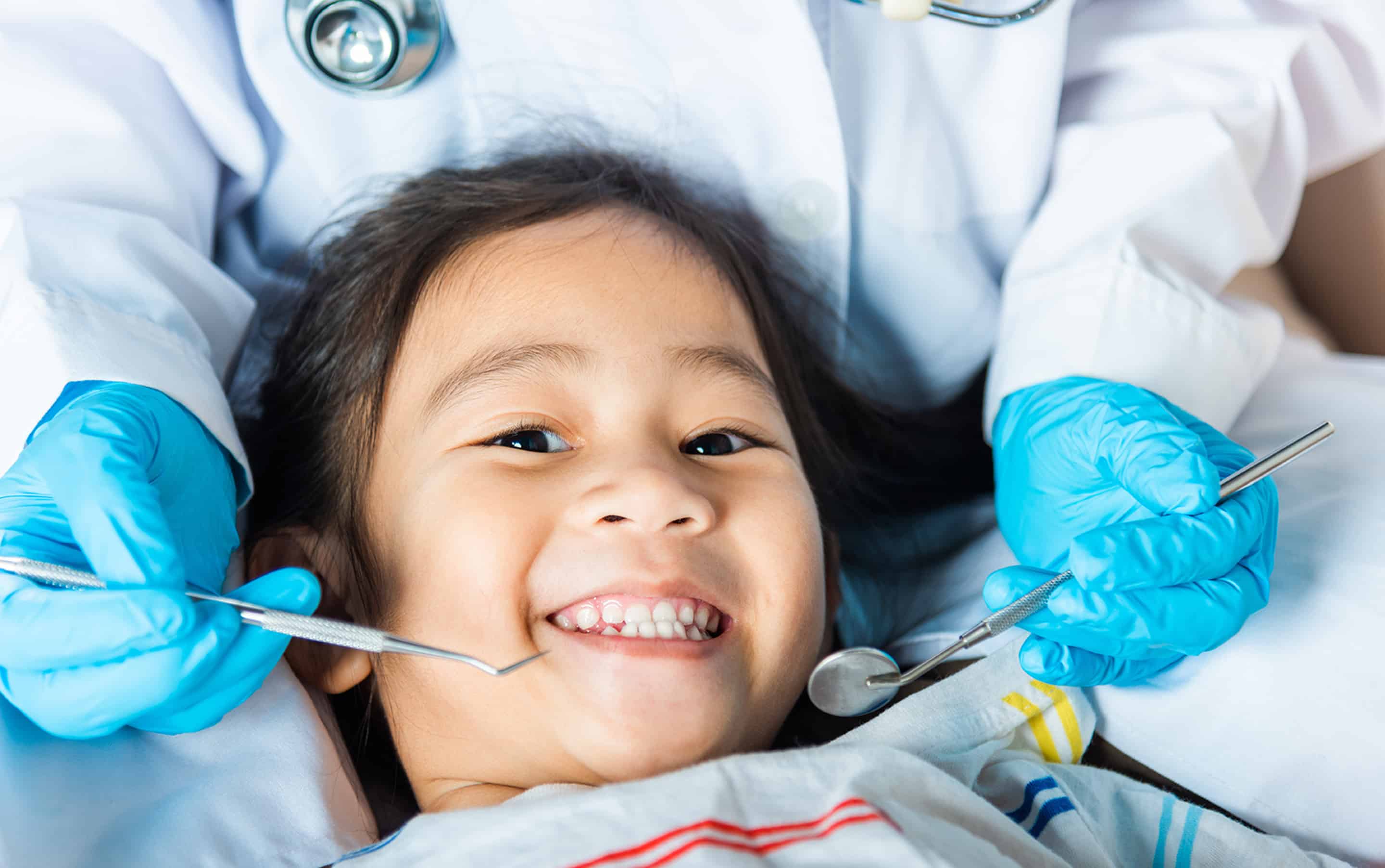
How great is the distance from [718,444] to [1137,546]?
41cm

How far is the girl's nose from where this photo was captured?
2.95 ft

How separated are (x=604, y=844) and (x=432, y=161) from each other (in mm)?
870

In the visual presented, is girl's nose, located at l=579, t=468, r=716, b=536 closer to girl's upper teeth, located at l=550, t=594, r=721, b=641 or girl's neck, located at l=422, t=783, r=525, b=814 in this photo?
girl's upper teeth, located at l=550, t=594, r=721, b=641

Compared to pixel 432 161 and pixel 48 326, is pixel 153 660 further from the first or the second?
pixel 432 161

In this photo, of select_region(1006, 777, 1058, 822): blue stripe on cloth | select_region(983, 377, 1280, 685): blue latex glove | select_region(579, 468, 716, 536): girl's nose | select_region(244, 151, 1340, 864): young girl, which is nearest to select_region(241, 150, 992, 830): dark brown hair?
select_region(244, 151, 1340, 864): young girl

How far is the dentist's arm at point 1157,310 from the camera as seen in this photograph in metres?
0.95

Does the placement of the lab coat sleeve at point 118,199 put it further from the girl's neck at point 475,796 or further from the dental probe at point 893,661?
the dental probe at point 893,661

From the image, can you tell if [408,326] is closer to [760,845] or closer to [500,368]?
[500,368]

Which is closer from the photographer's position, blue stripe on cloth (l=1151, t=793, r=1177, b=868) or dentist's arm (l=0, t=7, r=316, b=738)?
dentist's arm (l=0, t=7, r=316, b=738)

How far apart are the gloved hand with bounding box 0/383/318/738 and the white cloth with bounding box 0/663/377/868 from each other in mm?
32

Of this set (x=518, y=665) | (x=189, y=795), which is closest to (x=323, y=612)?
(x=189, y=795)

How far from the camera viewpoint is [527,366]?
3.30 ft

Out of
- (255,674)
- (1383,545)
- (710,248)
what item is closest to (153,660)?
(255,674)

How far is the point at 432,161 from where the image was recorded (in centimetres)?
129
